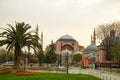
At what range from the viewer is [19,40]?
34.8 m

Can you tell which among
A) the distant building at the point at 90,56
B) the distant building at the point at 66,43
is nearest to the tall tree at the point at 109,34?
the distant building at the point at 90,56

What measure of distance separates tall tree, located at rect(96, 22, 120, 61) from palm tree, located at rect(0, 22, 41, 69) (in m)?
30.3

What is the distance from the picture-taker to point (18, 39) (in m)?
34.8

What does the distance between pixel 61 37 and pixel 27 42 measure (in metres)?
90.4

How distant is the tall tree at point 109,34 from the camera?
62.1m

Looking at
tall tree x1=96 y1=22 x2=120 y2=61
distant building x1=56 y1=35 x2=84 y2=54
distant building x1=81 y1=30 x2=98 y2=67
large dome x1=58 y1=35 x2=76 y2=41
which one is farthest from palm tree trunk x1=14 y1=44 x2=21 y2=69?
large dome x1=58 y1=35 x2=76 y2=41

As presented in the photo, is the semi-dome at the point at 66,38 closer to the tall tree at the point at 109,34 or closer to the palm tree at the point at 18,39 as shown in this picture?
the tall tree at the point at 109,34

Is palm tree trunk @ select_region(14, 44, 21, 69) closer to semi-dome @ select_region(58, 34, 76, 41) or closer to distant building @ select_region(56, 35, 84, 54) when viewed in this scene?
distant building @ select_region(56, 35, 84, 54)

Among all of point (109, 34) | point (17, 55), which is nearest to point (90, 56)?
point (109, 34)

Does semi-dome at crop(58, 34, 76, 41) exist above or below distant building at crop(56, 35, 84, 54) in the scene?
above

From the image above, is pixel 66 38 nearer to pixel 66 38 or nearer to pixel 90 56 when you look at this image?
pixel 66 38

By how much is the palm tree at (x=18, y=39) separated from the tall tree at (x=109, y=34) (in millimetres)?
30330

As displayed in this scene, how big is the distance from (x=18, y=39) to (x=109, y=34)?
3287cm

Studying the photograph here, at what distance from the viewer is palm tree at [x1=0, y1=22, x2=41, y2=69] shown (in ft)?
114
